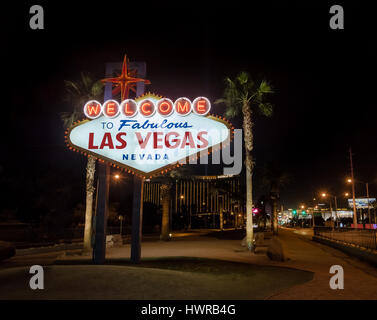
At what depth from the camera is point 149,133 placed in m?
14.1

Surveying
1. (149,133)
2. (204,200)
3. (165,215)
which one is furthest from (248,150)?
(204,200)

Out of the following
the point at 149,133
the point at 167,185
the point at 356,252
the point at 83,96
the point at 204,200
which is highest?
the point at 83,96

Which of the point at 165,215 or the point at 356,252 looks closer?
the point at 356,252

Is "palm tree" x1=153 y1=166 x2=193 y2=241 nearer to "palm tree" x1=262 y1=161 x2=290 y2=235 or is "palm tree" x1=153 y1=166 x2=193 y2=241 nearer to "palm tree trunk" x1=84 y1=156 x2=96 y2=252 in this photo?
"palm tree trunk" x1=84 y1=156 x2=96 y2=252

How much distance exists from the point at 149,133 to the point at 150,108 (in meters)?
1.18

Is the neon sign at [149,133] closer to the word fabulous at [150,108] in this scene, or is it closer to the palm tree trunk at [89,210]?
the word fabulous at [150,108]

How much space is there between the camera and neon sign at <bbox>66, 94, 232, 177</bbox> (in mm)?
13820

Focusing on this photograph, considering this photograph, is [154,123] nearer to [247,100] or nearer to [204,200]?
[247,100]

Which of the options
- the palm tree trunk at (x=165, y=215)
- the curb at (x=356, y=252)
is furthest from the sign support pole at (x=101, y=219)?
the palm tree trunk at (x=165, y=215)

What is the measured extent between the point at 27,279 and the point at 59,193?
29382mm

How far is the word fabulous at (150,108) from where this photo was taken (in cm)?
1397

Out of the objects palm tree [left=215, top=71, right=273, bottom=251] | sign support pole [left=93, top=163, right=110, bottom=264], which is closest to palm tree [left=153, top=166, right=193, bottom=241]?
palm tree [left=215, top=71, right=273, bottom=251]

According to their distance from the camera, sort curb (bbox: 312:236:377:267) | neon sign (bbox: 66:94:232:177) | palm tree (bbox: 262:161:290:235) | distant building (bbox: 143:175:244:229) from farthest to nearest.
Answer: distant building (bbox: 143:175:244:229) < palm tree (bbox: 262:161:290:235) < curb (bbox: 312:236:377:267) < neon sign (bbox: 66:94:232:177)

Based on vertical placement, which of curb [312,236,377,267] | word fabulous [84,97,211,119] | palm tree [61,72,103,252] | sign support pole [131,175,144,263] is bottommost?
curb [312,236,377,267]
